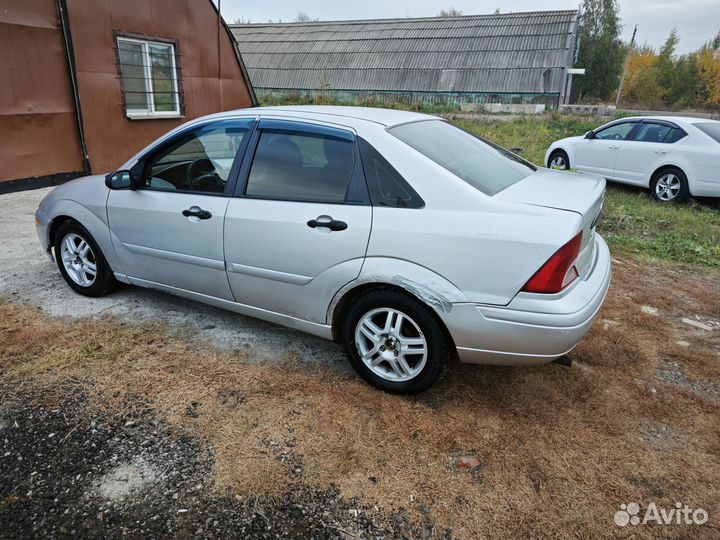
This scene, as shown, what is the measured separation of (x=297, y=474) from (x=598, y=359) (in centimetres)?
231

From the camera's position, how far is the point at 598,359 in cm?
353

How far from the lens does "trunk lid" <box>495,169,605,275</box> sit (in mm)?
2719

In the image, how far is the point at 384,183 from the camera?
2885 millimetres

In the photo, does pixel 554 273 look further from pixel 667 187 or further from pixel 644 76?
pixel 644 76

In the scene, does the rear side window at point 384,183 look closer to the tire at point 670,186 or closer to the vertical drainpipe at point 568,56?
the tire at point 670,186

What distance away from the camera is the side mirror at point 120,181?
3.80 metres

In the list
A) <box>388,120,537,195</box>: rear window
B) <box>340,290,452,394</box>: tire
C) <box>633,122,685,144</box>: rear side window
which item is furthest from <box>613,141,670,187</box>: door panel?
<box>340,290,452,394</box>: tire

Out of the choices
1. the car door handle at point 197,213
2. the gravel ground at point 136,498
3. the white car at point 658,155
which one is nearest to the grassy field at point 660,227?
the white car at point 658,155

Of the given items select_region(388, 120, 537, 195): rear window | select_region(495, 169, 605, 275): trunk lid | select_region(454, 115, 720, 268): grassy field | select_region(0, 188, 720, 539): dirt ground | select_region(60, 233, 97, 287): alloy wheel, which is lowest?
select_region(0, 188, 720, 539): dirt ground

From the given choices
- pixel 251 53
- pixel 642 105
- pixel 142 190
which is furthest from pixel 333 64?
pixel 642 105

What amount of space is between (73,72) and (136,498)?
8.08 meters

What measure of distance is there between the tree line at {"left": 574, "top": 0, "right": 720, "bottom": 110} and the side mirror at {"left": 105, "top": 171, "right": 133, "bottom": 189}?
42877 mm

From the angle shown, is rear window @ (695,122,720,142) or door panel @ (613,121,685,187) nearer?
rear window @ (695,122,720,142)

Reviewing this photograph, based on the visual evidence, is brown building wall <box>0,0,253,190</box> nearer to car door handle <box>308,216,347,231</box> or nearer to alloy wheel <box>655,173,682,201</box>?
car door handle <box>308,216,347,231</box>
